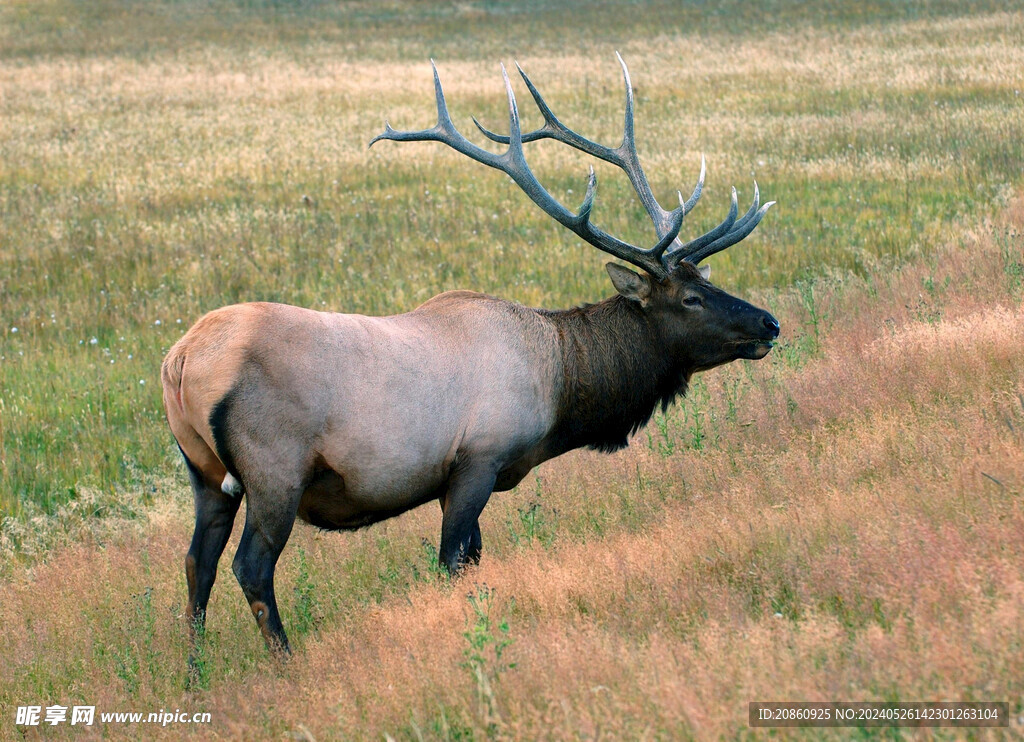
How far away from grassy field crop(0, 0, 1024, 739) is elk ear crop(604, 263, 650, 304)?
3.36 ft

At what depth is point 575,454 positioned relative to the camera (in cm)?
804

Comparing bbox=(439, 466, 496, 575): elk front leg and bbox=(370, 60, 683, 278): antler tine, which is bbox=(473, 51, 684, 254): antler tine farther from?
bbox=(439, 466, 496, 575): elk front leg

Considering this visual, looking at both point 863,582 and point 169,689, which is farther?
point 169,689

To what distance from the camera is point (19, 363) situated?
35.0ft

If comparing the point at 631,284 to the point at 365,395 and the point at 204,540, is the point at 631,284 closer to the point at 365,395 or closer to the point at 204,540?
the point at 365,395

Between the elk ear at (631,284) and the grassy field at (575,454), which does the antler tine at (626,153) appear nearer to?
the elk ear at (631,284)

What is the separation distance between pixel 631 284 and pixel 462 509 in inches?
68.2

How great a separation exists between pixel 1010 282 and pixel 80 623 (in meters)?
6.50

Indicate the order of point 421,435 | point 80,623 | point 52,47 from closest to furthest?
point 421,435, point 80,623, point 52,47

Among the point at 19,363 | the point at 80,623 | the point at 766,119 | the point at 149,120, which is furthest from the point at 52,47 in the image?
the point at 80,623

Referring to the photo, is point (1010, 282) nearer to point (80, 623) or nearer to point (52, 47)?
point (80, 623)

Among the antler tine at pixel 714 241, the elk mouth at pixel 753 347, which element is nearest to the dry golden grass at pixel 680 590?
the elk mouth at pixel 753 347

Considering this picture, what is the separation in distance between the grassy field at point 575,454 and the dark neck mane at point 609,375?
433 millimetres

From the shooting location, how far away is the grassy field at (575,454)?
3943 millimetres
